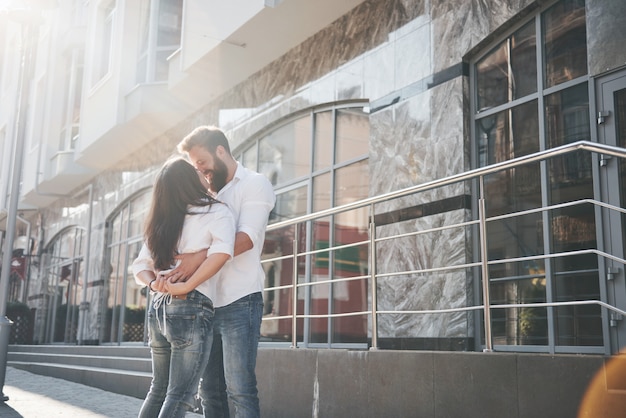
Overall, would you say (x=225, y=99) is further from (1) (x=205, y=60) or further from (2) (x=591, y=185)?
(2) (x=591, y=185)

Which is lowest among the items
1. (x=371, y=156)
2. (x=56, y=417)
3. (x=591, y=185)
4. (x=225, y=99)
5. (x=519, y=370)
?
(x=56, y=417)

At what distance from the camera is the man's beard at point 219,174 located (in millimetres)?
3844

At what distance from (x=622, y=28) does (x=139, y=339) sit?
1224 cm

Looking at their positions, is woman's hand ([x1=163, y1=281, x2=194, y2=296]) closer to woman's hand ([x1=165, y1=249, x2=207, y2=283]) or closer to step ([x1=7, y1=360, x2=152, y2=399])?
woman's hand ([x1=165, y1=249, x2=207, y2=283])

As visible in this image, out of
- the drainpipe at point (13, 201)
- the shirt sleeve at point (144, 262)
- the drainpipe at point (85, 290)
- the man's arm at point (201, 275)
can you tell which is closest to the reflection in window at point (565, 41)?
the man's arm at point (201, 275)

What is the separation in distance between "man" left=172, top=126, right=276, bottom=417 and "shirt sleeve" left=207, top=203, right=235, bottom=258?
0.29 ft

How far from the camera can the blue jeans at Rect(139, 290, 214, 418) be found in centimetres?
330

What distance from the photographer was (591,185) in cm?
597

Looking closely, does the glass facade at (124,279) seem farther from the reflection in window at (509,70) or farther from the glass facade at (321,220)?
the reflection in window at (509,70)

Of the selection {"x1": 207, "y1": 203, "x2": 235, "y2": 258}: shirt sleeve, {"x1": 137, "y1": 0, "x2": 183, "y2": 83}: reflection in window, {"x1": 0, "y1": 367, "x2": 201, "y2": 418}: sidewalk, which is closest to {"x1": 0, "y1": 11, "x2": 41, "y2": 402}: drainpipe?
{"x1": 0, "y1": 367, "x2": 201, "y2": 418}: sidewalk

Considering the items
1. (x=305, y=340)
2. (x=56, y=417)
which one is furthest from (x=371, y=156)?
(x=56, y=417)

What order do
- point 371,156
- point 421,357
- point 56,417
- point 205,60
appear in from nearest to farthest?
point 421,357, point 56,417, point 371,156, point 205,60

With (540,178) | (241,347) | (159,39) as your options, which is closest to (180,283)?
(241,347)

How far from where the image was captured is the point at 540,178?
6.48 metres
